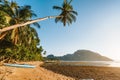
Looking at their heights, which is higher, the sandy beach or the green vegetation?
the green vegetation

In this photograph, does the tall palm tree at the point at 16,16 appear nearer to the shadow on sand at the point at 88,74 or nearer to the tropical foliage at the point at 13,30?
the tropical foliage at the point at 13,30

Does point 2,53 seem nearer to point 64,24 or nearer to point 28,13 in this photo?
point 28,13

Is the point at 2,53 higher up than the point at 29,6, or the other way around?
Answer: the point at 29,6

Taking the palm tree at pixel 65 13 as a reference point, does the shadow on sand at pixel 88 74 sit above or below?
below

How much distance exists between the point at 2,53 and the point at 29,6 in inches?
417

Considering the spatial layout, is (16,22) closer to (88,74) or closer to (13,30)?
(13,30)

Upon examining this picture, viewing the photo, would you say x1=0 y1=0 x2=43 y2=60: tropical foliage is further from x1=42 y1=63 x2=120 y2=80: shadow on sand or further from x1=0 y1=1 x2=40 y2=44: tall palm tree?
x1=42 y1=63 x2=120 y2=80: shadow on sand

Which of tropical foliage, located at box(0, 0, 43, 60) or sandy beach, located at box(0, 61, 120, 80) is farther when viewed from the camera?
tropical foliage, located at box(0, 0, 43, 60)

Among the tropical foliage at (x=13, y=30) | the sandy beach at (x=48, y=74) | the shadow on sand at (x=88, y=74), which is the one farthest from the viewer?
the shadow on sand at (x=88, y=74)

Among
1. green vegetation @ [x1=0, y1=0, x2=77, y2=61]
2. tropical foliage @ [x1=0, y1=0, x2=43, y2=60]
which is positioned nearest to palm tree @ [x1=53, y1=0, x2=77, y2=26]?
green vegetation @ [x1=0, y1=0, x2=77, y2=61]

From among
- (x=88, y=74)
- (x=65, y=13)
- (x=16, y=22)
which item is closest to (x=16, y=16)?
(x=16, y=22)

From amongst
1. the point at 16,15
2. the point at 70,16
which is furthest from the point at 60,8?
the point at 16,15

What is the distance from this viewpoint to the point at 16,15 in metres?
31.8

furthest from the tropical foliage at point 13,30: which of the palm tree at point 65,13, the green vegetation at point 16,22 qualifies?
the palm tree at point 65,13
